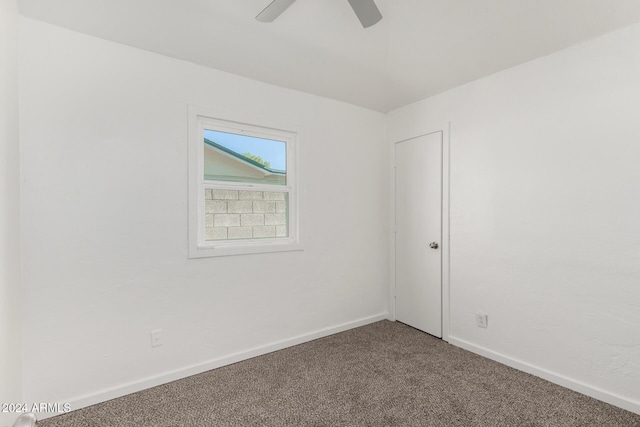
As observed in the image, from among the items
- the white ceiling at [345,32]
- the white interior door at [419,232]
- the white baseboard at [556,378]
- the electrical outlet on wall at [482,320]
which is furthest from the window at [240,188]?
the white baseboard at [556,378]

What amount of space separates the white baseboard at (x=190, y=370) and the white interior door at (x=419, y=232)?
662 millimetres

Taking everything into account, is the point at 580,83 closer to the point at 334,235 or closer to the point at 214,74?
the point at 334,235

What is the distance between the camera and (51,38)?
199 cm

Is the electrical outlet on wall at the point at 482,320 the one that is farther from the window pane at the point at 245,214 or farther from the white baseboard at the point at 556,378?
the window pane at the point at 245,214

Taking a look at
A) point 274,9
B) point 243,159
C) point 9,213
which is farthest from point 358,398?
point 274,9

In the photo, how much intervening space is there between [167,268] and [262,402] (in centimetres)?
116

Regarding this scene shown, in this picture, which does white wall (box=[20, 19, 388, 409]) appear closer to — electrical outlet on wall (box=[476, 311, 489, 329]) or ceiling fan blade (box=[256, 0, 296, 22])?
ceiling fan blade (box=[256, 0, 296, 22])

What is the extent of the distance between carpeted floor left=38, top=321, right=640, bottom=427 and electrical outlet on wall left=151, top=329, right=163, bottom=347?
0.30m

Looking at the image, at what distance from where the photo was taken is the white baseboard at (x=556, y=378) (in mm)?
2035

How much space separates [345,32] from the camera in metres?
2.27

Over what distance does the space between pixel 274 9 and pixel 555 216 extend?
2.35 meters

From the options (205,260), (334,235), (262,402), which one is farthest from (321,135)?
(262,402)

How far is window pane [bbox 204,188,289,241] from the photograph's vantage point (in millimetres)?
2703

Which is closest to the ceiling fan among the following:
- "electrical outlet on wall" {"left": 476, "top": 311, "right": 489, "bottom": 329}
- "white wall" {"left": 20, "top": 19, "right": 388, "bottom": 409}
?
"white wall" {"left": 20, "top": 19, "right": 388, "bottom": 409}
